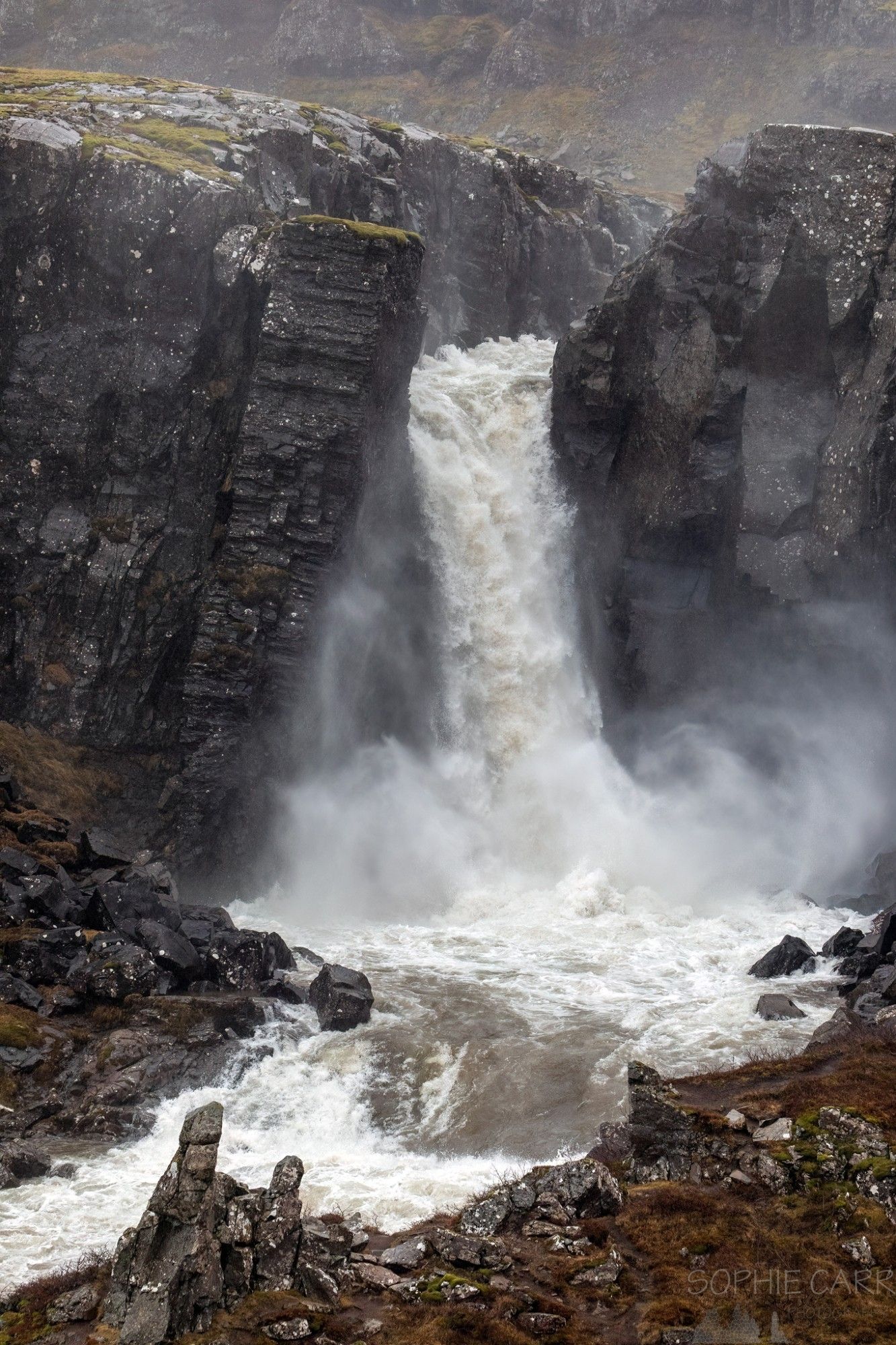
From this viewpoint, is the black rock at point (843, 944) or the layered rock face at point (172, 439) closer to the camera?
the black rock at point (843, 944)

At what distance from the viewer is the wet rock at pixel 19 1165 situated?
768 inches

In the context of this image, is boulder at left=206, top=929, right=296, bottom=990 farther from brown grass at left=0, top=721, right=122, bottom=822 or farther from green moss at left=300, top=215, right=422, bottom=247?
green moss at left=300, top=215, right=422, bottom=247

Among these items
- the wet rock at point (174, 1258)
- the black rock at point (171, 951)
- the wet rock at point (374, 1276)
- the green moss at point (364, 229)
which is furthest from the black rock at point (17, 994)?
the green moss at point (364, 229)

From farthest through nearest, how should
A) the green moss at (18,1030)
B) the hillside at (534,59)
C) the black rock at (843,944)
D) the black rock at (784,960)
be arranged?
the hillside at (534,59), the black rock at (843,944), the black rock at (784,960), the green moss at (18,1030)

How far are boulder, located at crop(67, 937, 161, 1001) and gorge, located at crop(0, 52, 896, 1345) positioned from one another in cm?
164

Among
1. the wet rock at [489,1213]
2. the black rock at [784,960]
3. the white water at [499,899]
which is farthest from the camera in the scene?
the black rock at [784,960]

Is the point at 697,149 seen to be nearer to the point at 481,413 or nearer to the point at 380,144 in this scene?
the point at 380,144

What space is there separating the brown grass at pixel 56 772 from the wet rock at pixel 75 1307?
2368 centimetres

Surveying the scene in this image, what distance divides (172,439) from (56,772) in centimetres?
1285

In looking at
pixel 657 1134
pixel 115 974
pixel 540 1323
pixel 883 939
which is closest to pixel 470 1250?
pixel 540 1323

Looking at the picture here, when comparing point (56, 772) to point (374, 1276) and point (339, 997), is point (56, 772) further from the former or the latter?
point (374, 1276)

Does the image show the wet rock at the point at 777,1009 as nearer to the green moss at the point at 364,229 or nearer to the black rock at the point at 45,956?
the black rock at the point at 45,956

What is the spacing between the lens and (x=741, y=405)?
4675 centimetres

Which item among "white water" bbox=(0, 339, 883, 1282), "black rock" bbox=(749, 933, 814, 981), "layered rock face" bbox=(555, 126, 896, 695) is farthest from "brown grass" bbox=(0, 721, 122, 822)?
"black rock" bbox=(749, 933, 814, 981)
